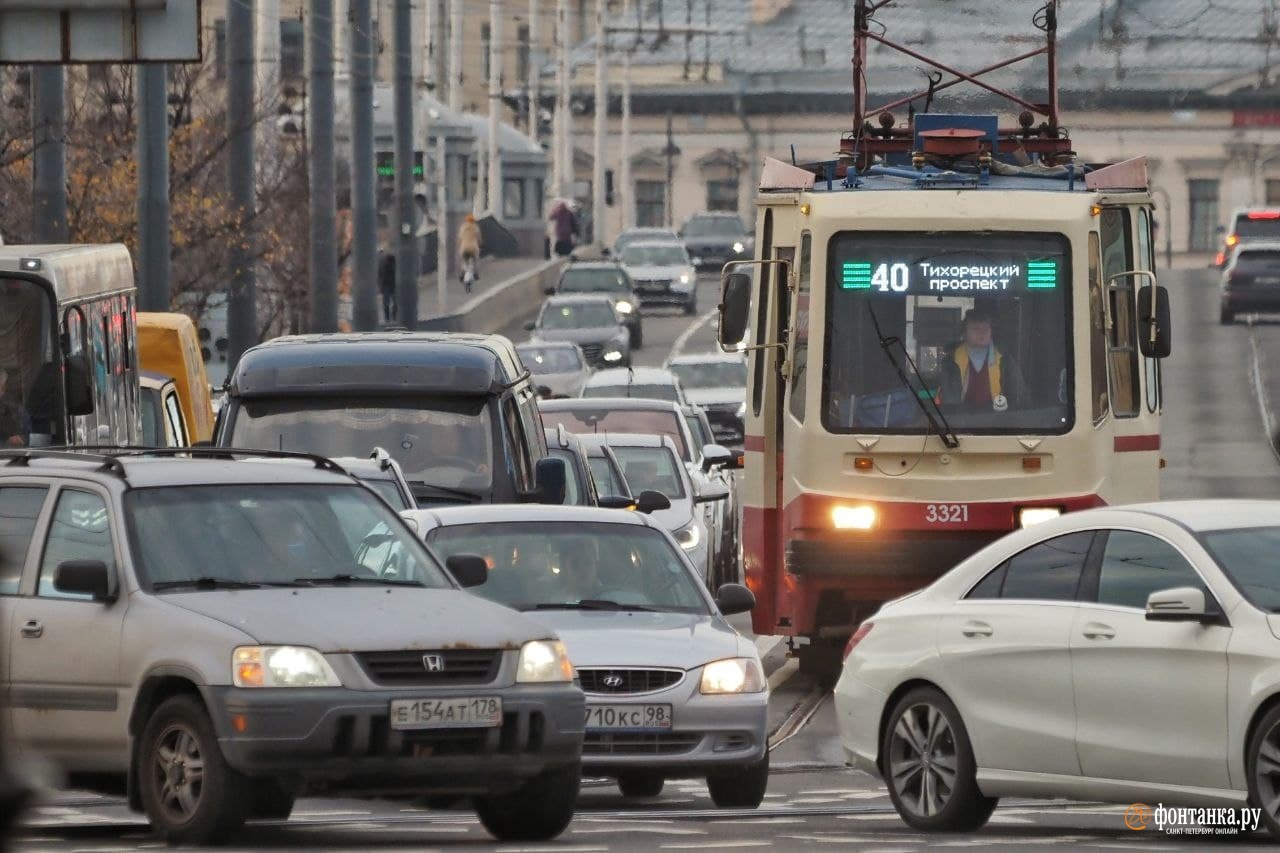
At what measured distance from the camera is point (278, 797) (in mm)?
10523

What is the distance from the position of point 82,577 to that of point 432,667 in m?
1.30

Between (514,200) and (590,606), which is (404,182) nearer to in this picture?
(590,606)

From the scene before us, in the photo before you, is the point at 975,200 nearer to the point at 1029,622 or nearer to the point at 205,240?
the point at 1029,622

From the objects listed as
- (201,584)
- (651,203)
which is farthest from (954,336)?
(651,203)

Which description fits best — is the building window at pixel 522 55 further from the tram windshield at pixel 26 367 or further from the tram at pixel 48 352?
the tram windshield at pixel 26 367

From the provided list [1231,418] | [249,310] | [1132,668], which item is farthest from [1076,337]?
[1231,418]

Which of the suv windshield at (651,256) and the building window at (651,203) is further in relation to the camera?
the building window at (651,203)

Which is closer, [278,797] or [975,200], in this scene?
[278,797]

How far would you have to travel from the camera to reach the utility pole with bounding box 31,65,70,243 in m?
30.1

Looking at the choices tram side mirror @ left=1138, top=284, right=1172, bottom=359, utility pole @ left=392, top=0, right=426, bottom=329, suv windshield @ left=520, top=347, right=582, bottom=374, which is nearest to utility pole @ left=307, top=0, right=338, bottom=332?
suv windshield @ left=520, top=347, right=582, bottom=374

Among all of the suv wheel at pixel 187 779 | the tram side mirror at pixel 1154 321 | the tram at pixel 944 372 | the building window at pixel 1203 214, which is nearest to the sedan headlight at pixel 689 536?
the tram at pixel 944 372

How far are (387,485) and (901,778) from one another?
199 inches

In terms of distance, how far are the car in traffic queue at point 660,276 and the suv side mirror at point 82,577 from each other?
6745 cm

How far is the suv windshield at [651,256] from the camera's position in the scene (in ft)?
262
